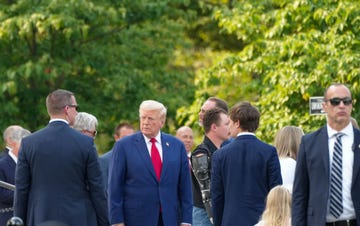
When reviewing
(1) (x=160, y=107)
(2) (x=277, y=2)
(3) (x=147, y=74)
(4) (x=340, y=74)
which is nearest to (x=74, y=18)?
(3) (x=147, y=74)

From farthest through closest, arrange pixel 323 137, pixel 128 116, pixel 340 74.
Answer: pixel 128 116 < pixel 340 74 < pixel 323 137

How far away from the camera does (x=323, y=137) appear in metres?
10.4

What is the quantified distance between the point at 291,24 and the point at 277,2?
1.71 feet

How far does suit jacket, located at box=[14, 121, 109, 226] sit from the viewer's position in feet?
38.8

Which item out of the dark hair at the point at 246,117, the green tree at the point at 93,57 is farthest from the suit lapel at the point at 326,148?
the green tree at the point at 93,57

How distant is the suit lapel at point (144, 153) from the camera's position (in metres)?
12.2

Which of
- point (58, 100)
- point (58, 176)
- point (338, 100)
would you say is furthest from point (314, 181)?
point (58, 100)

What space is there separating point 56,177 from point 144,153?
0.96 metres

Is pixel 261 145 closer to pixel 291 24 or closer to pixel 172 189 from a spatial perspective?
pixel 172 189

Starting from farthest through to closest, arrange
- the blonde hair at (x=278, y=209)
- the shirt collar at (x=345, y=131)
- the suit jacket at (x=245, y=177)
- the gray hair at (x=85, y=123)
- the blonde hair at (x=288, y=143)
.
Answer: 1. the gray hair at (x=85, y=123)
2. the blonde hair at (x=288, y=143)
3. the suit jacket at (x=245, y=177)
4. the blonde hair at (x=278, y=209)
5. the shirt collar at (x=345, y=131)

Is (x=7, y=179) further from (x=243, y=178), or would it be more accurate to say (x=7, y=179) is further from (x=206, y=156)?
(x=243, y=178)

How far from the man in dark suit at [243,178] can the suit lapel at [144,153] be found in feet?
2.16

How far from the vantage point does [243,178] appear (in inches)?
482

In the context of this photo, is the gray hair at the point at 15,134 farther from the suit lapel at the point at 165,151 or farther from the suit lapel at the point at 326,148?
the suit lapel at the point at 326,148
